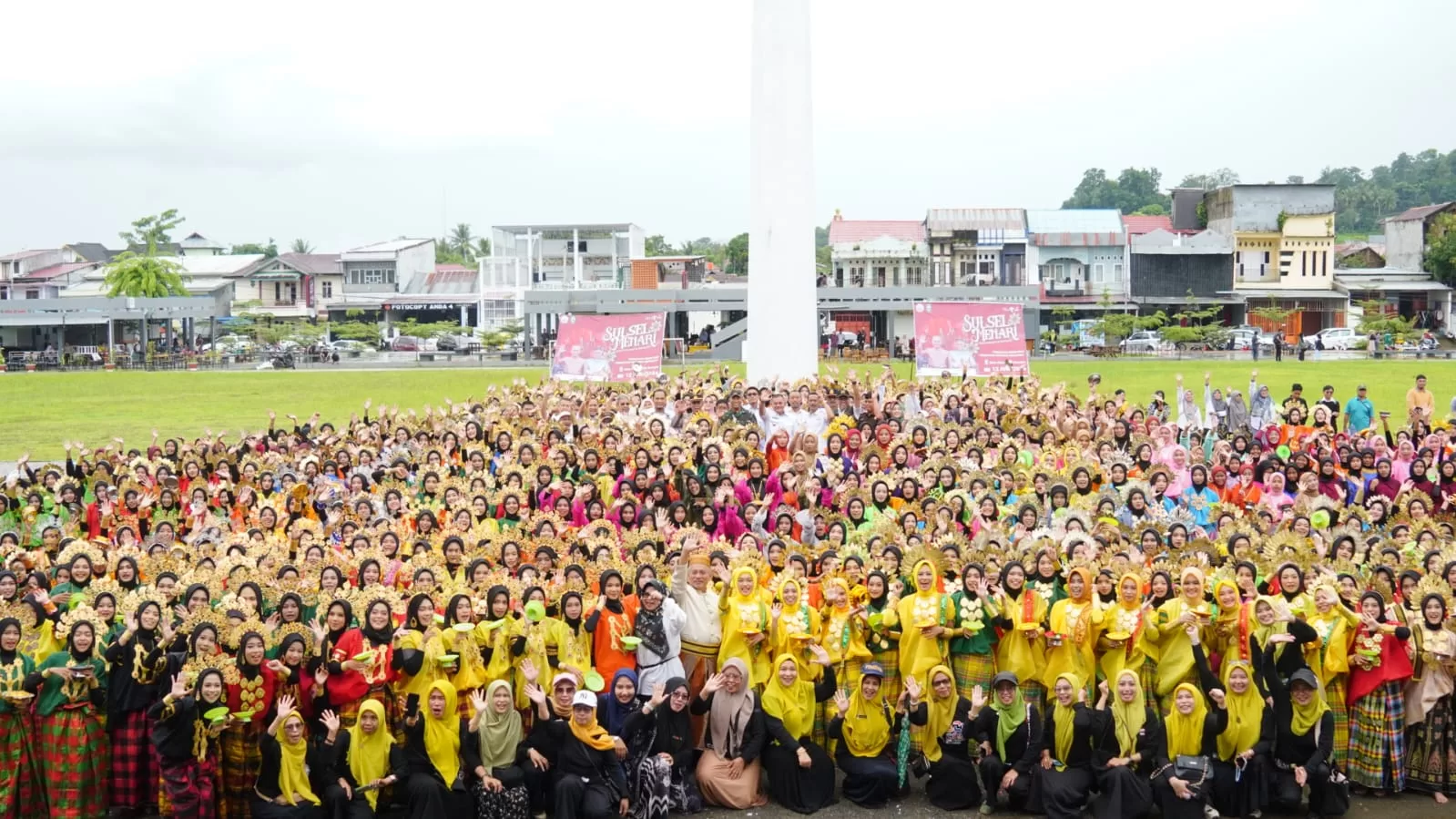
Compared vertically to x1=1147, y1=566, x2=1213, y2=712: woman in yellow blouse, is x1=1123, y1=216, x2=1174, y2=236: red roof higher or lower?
higher

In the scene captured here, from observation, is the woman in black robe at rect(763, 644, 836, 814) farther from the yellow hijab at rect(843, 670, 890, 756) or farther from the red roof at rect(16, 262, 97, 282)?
the red roof at rect(16, 262, 97, 282)

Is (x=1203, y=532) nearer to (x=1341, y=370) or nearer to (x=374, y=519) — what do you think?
(x=374, y=519)

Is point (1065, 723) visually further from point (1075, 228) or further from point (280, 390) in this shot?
point (1075, 228)

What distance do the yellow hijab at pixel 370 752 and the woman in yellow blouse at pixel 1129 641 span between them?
410 cm

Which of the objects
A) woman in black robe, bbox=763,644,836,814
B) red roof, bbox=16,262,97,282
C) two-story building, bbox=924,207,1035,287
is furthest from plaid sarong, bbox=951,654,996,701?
red roof, bbox=16,262,97,282

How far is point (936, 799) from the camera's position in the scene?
7.49m

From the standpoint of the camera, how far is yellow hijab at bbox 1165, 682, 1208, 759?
23.6ft

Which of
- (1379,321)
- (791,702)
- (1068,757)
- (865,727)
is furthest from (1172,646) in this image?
(1379,321)

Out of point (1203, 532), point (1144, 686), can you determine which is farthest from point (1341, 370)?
point (1144, 686)

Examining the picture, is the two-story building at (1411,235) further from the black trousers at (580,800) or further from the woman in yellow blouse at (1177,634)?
the black trousers at (580,800)

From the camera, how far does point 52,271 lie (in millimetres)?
72688

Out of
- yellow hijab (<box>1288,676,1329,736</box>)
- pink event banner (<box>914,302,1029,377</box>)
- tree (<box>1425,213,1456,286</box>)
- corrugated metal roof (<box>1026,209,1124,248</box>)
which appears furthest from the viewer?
corrugated metal roof (<box>1026,209,1124,248</box>)

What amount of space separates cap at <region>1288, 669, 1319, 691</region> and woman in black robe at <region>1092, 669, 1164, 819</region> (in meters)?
0.77

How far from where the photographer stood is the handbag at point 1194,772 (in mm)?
7035
